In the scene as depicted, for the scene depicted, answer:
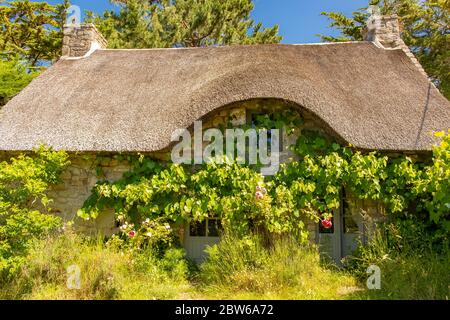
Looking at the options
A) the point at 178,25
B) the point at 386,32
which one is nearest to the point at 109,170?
the point at 386,32

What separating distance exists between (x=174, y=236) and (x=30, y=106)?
11.4ft

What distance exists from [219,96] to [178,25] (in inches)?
366

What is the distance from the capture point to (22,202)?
4605 mm

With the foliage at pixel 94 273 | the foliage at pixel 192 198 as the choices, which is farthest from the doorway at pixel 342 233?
the foliage at pixel 94 273

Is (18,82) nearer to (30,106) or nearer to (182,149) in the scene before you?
(30,106)

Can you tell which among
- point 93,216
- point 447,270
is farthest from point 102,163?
point 447,270

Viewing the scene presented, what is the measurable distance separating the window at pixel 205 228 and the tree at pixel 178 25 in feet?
29.7

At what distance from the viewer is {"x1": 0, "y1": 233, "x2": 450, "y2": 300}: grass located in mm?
3711

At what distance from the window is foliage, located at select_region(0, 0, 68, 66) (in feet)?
37.2

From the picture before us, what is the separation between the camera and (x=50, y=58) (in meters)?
13.3

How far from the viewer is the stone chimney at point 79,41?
745 cm

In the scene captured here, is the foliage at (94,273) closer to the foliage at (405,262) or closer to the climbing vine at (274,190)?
the climbing vine at (274,190)

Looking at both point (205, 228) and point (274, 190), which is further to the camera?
point (205, 228)

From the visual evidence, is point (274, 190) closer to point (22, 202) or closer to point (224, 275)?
point (224, 275)
